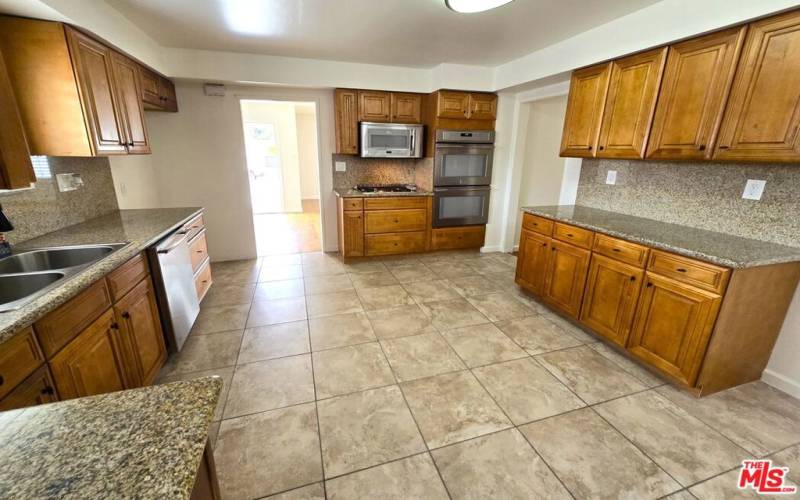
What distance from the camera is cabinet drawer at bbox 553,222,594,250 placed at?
2.55 meters

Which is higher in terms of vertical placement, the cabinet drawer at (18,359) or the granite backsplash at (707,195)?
the granite backsplash at (707,195)

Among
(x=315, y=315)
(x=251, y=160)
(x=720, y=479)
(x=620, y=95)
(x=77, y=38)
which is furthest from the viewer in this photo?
(x=251, y=160)

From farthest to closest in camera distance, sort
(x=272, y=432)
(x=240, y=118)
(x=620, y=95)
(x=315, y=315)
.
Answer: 1. (x=240, y=118)
2. (x=315, y=315)
3. (x=620, y=95)
4. (x=272, y=432)

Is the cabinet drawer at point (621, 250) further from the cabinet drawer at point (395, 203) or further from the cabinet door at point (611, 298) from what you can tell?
the cabinet drawer at point (395, 203)

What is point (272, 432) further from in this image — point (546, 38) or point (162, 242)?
point (546, 38)

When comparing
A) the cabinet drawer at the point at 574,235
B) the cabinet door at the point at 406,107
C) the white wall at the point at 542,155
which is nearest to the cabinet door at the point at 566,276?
the cabinet drawer at the point at 574,235

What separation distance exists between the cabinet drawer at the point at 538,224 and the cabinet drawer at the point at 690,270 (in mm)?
879

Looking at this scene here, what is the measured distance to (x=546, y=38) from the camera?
3.02 meters

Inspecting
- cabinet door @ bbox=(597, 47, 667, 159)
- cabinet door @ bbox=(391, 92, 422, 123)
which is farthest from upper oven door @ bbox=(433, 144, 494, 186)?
cabinet door @ bbox=(597, 47, 667, 159)

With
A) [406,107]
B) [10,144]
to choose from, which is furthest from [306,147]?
[10,144]

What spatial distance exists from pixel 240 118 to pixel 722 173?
4.53 meters

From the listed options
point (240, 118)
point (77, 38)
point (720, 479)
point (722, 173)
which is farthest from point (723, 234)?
point (240, 118)

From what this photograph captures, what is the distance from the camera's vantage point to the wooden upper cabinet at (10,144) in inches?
56.6

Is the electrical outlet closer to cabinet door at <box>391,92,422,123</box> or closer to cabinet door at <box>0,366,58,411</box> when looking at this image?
cabinet door at <box>391,92,422,123</box>
